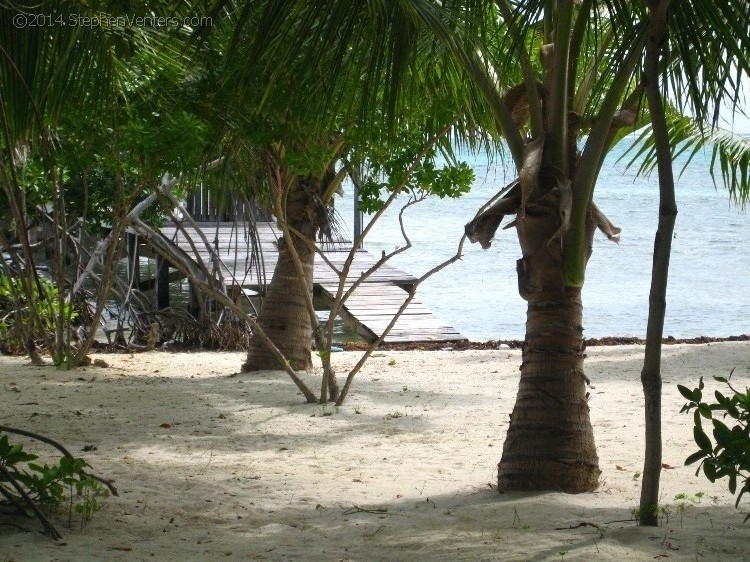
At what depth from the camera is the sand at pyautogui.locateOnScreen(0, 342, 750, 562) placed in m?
4.07

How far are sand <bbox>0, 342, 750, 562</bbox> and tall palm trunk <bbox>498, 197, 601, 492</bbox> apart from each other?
0.43ft

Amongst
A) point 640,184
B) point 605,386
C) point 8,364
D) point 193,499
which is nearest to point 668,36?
point 193,499

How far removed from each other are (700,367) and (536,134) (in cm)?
512

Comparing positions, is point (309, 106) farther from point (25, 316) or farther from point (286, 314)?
point (25, 316)

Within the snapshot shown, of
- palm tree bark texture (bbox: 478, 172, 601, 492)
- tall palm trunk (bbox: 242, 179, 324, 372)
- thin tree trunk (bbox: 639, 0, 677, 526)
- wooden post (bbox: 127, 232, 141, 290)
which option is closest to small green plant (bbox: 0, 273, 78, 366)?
wooden post (bbox: 127, 232, 141, 290)

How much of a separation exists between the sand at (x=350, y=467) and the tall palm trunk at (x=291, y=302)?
1.03 feet

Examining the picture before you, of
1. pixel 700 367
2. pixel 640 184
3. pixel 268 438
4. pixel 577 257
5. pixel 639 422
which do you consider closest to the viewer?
pixel 577 257

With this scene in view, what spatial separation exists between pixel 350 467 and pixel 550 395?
1.44m

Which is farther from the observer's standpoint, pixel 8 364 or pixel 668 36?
pixel 8 364

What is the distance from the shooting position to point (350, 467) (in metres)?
5.95

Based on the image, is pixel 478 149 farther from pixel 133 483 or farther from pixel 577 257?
pixel 133 483

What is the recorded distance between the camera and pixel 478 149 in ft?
24.3

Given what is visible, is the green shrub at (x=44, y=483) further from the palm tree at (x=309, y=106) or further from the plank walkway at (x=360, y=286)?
the plank walkway at (x=360, y=286)

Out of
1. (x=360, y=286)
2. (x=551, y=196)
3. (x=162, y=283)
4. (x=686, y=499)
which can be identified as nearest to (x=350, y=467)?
(x=686, y=499)
